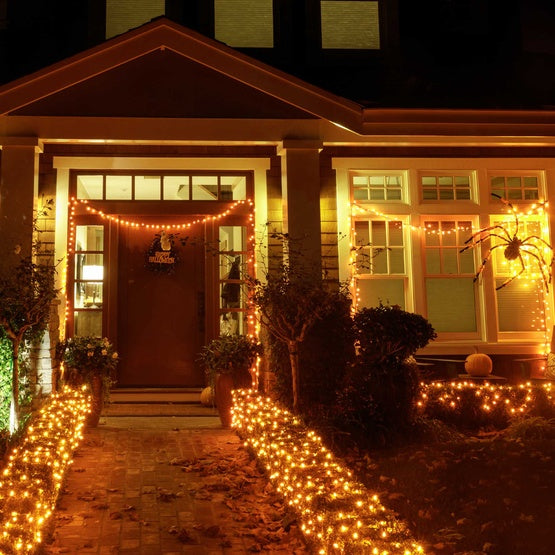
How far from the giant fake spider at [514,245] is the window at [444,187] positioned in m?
0.44

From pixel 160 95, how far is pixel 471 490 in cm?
597

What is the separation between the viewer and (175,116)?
8.68m

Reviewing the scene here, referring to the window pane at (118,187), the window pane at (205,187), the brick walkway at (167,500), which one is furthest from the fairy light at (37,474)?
the window pane at (205,187)

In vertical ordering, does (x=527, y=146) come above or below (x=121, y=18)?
below

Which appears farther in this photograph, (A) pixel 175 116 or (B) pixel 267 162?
(B) pixel 267 162

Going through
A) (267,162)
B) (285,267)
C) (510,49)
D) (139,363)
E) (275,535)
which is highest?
(510,49)

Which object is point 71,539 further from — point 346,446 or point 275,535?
point 346,446

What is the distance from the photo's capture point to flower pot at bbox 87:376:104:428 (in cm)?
774

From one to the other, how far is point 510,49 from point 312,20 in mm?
3686

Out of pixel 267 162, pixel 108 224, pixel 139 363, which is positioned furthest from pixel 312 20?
pixel 139 363

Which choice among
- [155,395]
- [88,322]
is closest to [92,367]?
[155,395]

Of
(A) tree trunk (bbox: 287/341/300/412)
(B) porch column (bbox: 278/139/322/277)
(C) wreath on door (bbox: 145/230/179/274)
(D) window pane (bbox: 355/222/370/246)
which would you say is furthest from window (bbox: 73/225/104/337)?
(D) window pane (bbox: 355/222/370/246)

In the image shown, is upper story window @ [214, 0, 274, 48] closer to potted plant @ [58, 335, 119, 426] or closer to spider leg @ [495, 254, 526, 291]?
spider leg @ [495, 254, 526, 291]

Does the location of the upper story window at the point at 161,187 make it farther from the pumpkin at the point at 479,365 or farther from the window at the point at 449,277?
the pumpkin at the point at 479,365
